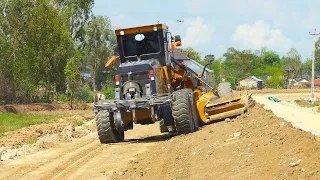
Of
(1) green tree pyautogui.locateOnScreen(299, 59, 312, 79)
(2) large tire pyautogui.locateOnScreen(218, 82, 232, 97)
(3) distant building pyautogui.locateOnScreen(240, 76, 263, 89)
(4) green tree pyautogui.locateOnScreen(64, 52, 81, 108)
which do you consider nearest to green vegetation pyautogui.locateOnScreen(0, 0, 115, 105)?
(4) green tree pyautogui.locateOnScreen(64, 52, 81, 108)

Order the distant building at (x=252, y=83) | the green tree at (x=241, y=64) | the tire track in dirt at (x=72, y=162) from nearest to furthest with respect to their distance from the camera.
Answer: the tire track in dirt at (x=72, y=162), the distant building at (x=252, y=83), the green tree at (x=241, y=64)

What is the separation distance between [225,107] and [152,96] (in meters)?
3.49

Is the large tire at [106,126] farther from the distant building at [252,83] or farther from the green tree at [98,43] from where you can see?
the distant building at [252,83]

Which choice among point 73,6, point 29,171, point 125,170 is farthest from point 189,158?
point 73,6

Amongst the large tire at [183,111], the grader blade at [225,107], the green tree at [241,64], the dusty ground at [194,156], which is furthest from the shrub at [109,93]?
the green tree at [241,64]

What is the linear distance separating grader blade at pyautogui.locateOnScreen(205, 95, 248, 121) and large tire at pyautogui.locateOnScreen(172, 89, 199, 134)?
6.05ft

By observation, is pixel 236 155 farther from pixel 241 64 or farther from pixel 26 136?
pixel 241 64

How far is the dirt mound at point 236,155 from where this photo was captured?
8.97 metres

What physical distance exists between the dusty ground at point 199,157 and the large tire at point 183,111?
332 millimetres

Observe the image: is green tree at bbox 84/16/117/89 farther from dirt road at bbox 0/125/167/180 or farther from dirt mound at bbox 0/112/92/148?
dirt road at bbox 0/125/167/180

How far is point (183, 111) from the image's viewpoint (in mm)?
16750

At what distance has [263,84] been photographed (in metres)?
106

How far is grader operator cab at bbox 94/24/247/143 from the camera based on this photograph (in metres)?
16.8

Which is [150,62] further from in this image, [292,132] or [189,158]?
[292,132]
